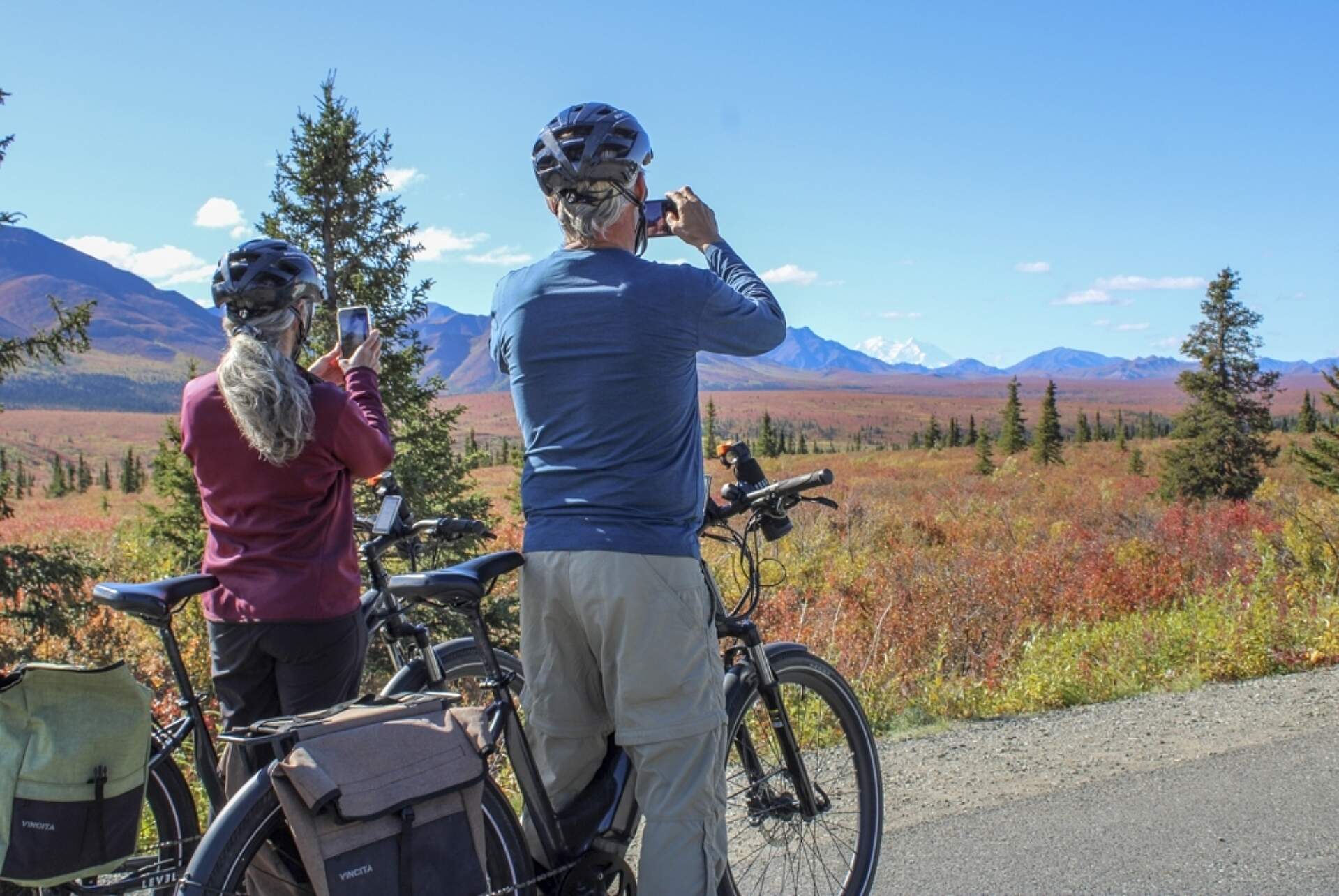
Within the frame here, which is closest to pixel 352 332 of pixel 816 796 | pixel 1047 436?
pixel 816 796

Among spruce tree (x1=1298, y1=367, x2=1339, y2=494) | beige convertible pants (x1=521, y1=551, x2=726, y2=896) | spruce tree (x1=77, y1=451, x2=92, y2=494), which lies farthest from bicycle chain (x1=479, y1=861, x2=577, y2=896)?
spruce tree (x1=77, y1=451, x2=92, y2=494)

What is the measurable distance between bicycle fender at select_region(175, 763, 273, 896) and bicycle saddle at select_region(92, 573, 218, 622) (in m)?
0.80

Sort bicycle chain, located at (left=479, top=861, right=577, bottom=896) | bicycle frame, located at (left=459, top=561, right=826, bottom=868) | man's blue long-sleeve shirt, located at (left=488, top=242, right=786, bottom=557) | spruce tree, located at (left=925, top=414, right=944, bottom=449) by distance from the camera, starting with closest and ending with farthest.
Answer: bicycle chain, located at (left=479, top=861, right=577, bottom=896) < man's blue long-sleeve shirt, located at (left=488, top=242, right=786, bottom=557) < bicycle frame, located at (left=459, top=561, right=826, bottom=868) < spruce tree, located at (left=925, top=414, right=944, bottom=449)

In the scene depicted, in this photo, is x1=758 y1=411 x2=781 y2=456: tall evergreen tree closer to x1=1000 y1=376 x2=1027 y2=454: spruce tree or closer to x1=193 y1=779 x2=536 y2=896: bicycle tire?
x1=1000 y1=376 x2=1027 y2=454: spruce tree

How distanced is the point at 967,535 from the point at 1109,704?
1566cm

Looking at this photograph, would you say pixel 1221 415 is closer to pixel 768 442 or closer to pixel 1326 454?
pixel 1326 454

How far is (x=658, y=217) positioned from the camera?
9.77 feet

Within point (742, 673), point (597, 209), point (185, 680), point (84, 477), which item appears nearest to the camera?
point (597, 209)

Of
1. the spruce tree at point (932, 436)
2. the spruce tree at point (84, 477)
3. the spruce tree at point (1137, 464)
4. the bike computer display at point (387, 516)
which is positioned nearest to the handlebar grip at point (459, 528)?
the bike computer display at point (387, 516)

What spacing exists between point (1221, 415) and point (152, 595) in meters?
36.8

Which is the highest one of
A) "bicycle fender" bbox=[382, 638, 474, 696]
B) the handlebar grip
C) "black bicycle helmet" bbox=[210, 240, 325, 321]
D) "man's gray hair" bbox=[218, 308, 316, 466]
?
"black bicycle helmet" bbox=[210, 240, 325, 321]

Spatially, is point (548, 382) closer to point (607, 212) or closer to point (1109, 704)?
point (607, 212)

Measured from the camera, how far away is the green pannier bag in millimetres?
2652

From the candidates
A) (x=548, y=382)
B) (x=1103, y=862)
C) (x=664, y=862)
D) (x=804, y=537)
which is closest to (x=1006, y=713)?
(x=1103, y=862)
